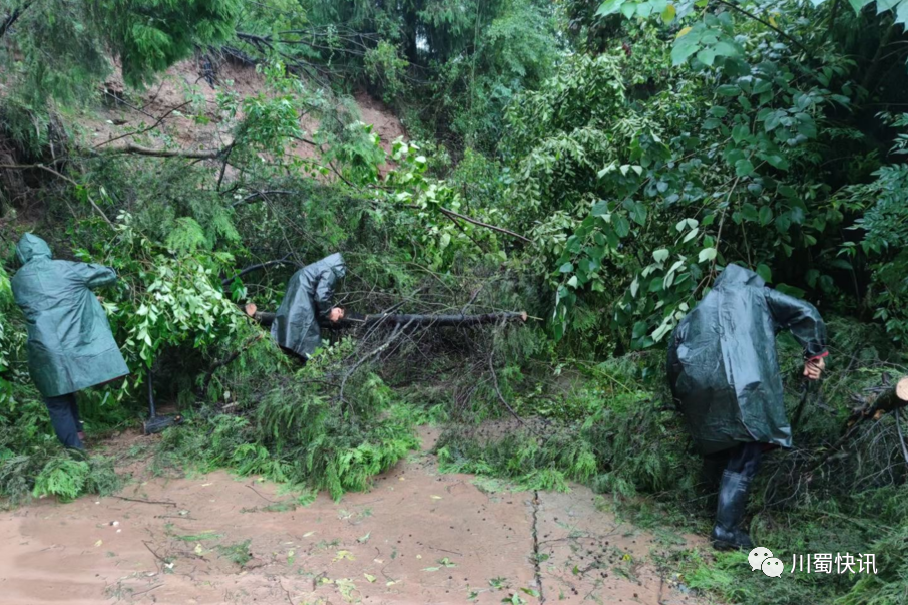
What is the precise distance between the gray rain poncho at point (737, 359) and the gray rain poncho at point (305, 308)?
142 inches

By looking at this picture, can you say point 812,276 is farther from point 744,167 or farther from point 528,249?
point 528,249

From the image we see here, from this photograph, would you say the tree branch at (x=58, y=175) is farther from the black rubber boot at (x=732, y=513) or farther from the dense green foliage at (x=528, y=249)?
the black rubber boot at (x=732, y=513)

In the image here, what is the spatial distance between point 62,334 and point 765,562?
4.58 meters

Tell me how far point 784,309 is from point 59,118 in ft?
22.1

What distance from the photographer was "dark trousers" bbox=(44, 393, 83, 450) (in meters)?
4.76

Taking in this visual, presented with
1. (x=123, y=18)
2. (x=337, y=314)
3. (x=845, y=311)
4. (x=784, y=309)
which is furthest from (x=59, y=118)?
(x=845, y=311)

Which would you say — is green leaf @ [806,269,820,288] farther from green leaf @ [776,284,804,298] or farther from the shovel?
the shovel

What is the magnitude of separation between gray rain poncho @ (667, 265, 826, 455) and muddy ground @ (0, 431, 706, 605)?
738mm

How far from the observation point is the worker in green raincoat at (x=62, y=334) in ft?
15.3

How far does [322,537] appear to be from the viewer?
3.91 metres

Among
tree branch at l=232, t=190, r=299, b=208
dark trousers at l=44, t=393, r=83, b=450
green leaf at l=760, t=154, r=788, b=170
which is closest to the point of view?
green leaf at l=760, t=154, r=788, b=170

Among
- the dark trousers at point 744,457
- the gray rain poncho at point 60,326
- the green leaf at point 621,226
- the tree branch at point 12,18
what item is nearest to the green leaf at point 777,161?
the green leaf at point 621,226

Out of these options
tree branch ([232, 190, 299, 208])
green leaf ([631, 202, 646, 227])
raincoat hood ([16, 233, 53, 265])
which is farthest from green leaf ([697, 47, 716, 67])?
tree branch ([232, 190, 299, 208])

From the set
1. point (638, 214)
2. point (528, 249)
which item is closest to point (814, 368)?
point (638, 214)
